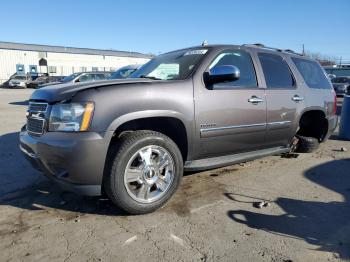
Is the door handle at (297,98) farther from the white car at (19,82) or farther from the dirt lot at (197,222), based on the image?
the white car at (19,82)

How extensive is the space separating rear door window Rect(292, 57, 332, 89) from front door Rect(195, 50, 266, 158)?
1.27 metres

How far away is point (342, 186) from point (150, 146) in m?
2.62

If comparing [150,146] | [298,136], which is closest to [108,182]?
[150,146]

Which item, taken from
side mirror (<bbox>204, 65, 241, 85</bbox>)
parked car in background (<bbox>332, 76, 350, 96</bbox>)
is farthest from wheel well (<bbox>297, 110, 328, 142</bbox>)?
parked car in background (<bbox>332, 76, 350, 96</bbox>)

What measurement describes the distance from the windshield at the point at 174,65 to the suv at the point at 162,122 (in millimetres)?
19

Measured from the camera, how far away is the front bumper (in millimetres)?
3133

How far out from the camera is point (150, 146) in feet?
11.6

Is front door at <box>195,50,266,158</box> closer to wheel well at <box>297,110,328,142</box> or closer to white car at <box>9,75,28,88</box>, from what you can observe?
wheel well at <box>297,110,328,142</box>

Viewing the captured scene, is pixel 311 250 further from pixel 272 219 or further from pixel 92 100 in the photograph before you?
pixel 92 100

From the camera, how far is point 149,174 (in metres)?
3.57

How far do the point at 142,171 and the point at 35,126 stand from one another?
3.86ft

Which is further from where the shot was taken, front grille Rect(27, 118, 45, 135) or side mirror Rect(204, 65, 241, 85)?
side mirror Rect(204, 65, 241, 85)

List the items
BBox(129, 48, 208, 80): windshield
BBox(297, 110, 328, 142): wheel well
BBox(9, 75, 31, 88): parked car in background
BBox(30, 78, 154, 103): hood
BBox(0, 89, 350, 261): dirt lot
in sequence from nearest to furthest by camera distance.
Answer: BBox(0, 89, 350, 261): dirt lot → BBox(30, 78, 154, 103): hood → BBox(129, 48, 208, 80): windshield → BBox(297, 110, 328, 142): wheel well → BBox(9, 75, 31, 88): parked car in background

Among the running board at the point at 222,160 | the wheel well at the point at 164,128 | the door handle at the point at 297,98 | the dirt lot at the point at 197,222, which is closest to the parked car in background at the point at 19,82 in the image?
the dirt lot at the point at 197,222
